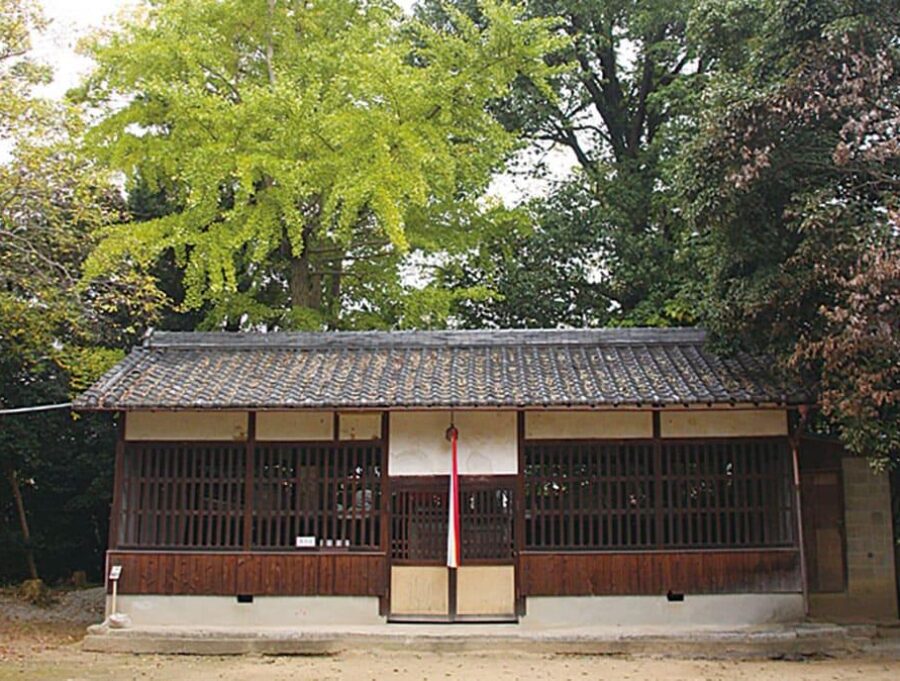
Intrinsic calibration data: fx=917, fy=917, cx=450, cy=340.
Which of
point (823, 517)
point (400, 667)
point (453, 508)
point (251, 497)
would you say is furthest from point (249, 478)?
point (823, 517)

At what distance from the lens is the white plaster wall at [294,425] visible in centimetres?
1340

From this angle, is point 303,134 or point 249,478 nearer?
point 249,478

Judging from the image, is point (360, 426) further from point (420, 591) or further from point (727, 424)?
point (727, 424)

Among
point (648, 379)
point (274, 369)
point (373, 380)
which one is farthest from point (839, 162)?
point (274, 369)

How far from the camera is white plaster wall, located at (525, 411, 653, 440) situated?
13305mm

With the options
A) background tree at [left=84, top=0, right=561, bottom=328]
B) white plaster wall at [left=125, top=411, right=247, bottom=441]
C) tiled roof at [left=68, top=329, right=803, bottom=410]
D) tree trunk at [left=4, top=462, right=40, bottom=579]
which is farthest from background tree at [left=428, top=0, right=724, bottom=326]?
tree trunk at [left=4, top=462, right=40, bottom=579]

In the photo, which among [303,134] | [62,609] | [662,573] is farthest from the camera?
[62,609]

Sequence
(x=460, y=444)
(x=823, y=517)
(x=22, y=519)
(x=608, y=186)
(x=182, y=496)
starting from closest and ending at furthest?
(x=182, y=496), (x=460, y=444), (x=823, y=517), (x=22, y=519), (x=608, y=186)

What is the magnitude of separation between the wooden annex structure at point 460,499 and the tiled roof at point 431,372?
64mm

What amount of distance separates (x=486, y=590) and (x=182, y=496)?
15.0 ft

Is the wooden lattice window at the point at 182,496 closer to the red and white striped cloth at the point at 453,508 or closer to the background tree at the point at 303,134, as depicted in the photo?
the red and white striped cloth at the point at 453,508

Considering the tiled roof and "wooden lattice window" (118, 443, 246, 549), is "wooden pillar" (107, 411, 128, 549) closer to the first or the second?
"wooden lattice window" (118, 443, 246, 549)

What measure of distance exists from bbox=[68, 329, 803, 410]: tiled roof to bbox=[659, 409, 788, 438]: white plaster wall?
53 centimetres

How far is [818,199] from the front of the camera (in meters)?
11.3
